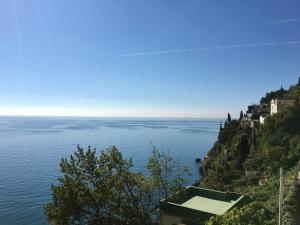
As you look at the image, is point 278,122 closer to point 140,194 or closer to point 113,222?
point 140,194

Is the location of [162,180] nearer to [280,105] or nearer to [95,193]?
[95,193]

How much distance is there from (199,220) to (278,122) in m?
39.7

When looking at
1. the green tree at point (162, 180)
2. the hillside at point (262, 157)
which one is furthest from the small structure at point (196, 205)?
the hillside at point (262, 157)

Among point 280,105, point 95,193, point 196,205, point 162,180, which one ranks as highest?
point 280,105

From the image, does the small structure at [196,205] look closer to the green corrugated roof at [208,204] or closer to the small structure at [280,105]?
the green corrugated roof at [208,204]

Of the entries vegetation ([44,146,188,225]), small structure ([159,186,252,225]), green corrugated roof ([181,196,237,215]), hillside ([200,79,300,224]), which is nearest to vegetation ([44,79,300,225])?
vegetation ([44,146,188,225])

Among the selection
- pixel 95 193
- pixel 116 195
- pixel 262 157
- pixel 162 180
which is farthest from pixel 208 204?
pixel 262 157

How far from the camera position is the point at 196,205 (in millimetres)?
24094

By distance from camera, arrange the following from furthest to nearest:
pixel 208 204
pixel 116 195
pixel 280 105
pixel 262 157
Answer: pixel 280 105 < pixel 262 157 < pixel 208 204 < pixel 116 195

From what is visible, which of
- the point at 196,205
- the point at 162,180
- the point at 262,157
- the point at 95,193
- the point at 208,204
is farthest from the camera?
the point at 262,157

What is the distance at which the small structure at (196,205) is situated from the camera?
2212cm

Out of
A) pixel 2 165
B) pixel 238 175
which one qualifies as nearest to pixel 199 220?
pixel 238 175

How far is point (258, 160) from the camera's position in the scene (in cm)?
5153

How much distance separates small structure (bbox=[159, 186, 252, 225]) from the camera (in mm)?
22125
